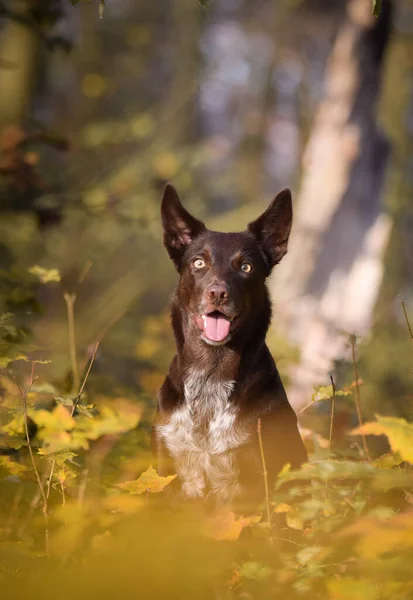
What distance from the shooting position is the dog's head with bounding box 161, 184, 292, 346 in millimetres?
4254

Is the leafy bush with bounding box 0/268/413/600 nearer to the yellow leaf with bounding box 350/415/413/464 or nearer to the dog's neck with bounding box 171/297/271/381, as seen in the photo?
the yellow leaf with bounding box 350/415/413/464

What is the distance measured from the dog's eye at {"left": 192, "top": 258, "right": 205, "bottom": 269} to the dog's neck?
0.97 ft

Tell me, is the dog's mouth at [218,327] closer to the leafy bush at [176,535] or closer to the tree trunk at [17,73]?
the leafy bush at [176,535]

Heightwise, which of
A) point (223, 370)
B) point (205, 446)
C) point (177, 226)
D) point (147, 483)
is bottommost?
point (147, 483)

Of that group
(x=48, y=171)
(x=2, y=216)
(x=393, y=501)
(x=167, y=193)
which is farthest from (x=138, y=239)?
(x=393, y=501)

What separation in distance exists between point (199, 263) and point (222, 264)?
0.55 feet

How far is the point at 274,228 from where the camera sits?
4758mm

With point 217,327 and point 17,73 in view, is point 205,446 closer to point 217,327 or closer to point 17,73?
point 217,327

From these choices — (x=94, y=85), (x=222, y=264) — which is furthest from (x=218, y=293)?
(x=94, y=85)

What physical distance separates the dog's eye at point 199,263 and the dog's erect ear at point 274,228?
1.61ft

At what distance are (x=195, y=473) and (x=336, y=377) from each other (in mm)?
2940

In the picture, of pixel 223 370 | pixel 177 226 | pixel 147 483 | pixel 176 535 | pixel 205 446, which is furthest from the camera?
pixel 177 226

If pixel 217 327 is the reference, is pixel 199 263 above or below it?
above

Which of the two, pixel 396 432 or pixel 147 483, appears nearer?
pixel 396 432
